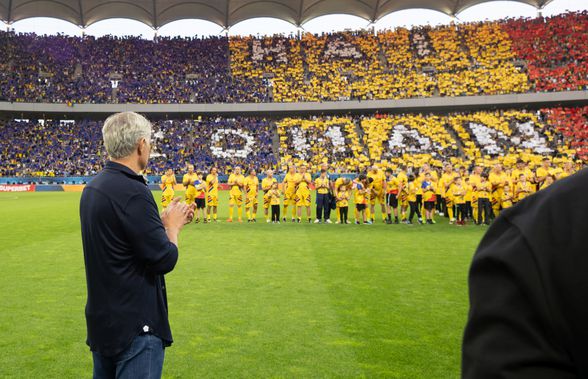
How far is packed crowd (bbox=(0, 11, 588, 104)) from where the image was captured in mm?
45219

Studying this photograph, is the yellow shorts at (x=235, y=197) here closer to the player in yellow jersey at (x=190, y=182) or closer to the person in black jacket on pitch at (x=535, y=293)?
the player in yellow jersey at (x=190, y=182)

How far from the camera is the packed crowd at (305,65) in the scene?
45.2m

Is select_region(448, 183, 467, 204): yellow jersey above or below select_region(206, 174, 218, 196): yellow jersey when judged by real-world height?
below

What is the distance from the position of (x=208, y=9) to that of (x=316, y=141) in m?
20.7

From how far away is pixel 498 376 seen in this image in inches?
31.3

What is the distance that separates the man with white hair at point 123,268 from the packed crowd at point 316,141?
117ft

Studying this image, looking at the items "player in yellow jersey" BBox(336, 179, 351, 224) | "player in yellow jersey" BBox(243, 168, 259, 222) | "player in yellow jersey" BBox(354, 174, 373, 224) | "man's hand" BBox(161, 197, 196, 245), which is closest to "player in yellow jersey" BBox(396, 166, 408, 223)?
"player in yellow jersey" BBox(354, 174, 373, 224)

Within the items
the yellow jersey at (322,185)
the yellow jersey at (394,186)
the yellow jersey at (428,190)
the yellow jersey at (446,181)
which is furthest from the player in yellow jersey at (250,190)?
the yellow jersey at (446,181)

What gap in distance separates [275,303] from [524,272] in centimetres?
636

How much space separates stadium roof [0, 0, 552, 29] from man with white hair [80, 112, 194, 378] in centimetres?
5234

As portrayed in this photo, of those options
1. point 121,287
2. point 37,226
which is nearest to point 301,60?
point 37,226

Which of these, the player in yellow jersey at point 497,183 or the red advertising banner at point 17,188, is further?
the red advertising banner at point 17,188

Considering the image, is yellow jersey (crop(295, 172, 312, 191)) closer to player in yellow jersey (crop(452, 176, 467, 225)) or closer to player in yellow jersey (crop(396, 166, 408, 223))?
player in yellow jersey (crop(396, 166, 408, 223))

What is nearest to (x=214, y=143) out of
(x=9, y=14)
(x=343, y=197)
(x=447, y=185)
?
(x=9, y=14)
